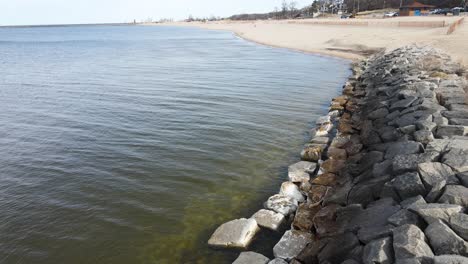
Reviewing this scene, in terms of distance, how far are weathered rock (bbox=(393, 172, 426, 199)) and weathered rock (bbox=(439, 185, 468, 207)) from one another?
0.39m

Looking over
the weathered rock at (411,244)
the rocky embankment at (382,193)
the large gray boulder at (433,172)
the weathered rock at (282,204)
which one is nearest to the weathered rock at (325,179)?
the rocky embankment at (382,193)

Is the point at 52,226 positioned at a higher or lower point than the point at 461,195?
lower

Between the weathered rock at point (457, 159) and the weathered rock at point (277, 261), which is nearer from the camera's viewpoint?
the weathered rock at point (277, 261)

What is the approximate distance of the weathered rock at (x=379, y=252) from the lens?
3895mm

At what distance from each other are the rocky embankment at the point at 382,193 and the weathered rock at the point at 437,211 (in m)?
0.01

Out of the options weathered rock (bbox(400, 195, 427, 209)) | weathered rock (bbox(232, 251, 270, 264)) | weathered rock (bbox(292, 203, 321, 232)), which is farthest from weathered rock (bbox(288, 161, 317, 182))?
weathered rock (bbox(400, 195, 427, 209))

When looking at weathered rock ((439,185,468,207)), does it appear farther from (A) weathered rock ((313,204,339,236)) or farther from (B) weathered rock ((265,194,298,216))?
(B) weathered rock ((265,194,298,216))

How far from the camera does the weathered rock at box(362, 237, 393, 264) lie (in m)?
3.89

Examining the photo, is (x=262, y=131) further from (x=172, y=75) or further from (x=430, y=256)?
(x=172, y=75)

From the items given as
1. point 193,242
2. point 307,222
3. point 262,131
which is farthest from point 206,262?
point 262,131

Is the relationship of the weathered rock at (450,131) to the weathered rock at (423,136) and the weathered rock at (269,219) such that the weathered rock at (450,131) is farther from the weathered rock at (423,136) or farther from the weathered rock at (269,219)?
the weathered rock at (269,219)

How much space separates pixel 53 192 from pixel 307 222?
5.63m

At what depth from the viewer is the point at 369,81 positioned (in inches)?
682

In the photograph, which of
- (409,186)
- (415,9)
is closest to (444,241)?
(409,186)
